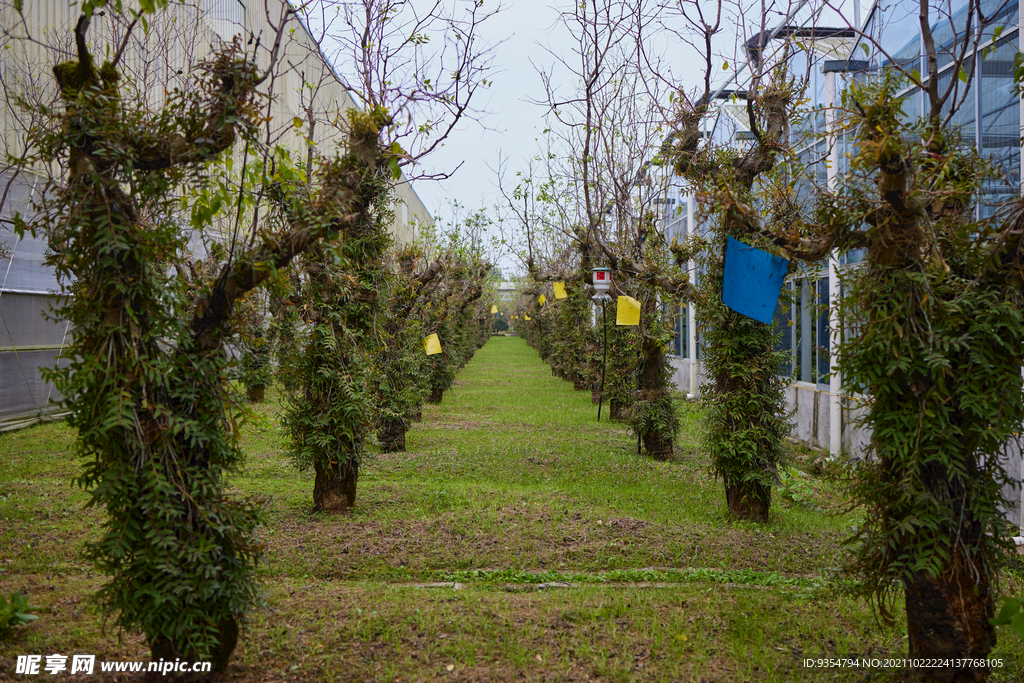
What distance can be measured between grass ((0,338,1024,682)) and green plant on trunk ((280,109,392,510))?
1.92ft

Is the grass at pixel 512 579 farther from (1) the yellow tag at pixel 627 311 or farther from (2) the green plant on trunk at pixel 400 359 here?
(1) the yellow tag at pixel 627 311

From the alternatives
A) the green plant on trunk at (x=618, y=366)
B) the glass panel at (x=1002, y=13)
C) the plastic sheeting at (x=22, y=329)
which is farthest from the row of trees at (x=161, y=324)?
the green plant on trunk at (x=618, y=366)

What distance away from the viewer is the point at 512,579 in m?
5.48

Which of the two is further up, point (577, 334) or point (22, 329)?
point (577, 334)

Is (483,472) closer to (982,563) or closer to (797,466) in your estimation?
(797,466)

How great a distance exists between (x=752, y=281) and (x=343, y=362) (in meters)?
3.90

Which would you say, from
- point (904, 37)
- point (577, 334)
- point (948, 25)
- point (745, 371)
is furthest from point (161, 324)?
point (577, 334)

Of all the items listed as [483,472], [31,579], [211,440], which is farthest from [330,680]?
[483,472]

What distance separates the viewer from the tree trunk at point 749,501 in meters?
6.86

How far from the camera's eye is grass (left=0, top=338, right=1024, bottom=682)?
13.0 feet

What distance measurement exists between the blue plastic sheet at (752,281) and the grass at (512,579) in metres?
1.64

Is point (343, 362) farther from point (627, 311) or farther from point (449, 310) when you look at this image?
point (449, 310)

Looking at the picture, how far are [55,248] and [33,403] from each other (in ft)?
39.6

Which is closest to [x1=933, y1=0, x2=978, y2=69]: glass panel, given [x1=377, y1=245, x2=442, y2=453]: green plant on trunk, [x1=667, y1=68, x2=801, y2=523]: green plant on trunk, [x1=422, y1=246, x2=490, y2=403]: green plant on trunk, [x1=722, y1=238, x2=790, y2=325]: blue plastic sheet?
[x1=667, y1=68, x2=801, y2=523]: green plant on trunk
